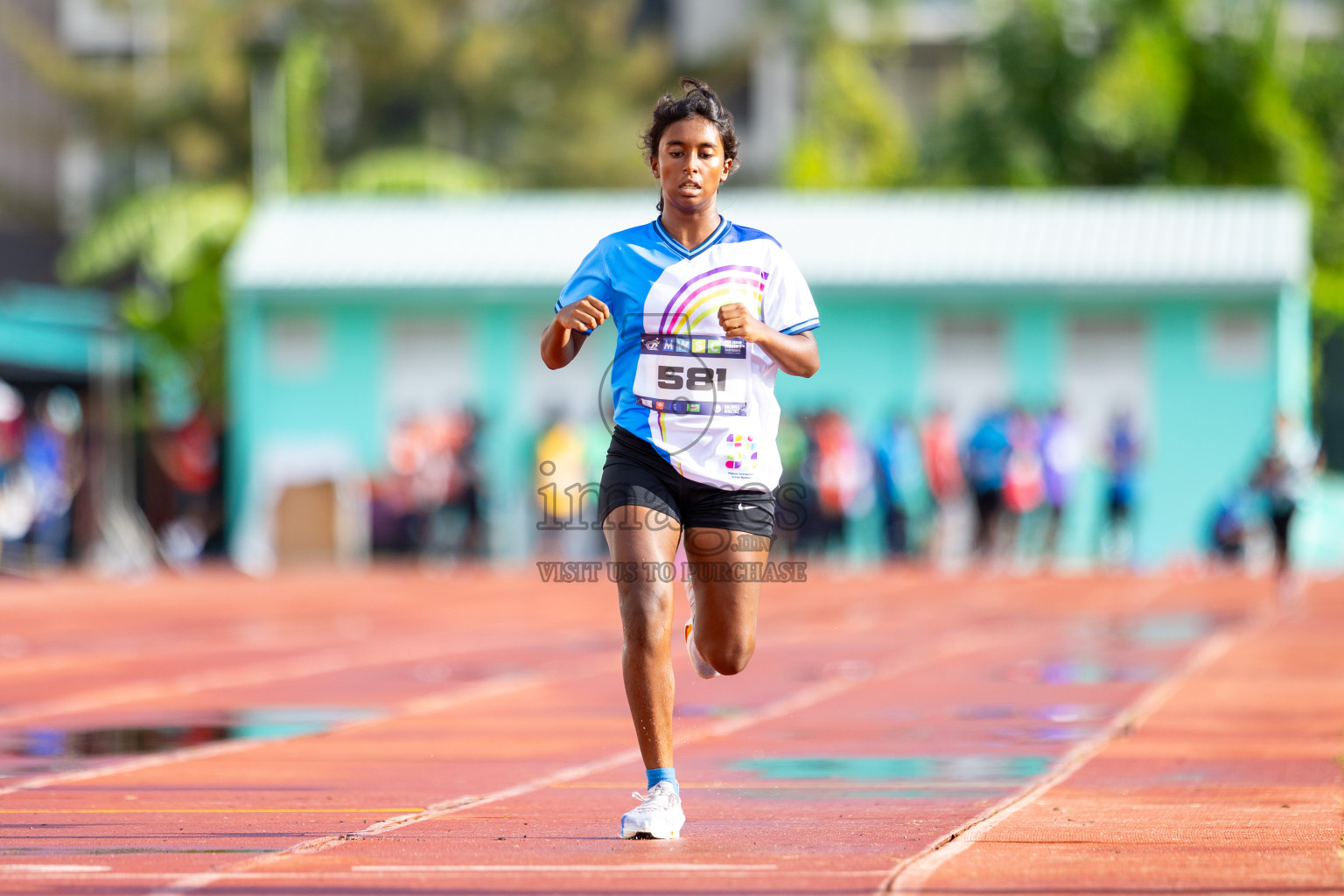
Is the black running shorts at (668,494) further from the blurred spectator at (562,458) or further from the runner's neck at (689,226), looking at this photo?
the blurred spectator at (562,458)

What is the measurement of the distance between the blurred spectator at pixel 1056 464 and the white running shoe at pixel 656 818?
1793 cm

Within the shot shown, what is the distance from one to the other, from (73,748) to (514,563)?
17452 mm

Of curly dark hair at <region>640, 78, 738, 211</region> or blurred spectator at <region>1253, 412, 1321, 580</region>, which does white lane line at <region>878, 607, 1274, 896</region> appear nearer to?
curly dark hair at <region>640, 78, 738, 211</region>

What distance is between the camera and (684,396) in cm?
575

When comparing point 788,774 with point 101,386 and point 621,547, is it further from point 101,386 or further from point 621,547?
point 101,386

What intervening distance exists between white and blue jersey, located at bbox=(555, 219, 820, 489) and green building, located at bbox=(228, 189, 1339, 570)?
19370 mm

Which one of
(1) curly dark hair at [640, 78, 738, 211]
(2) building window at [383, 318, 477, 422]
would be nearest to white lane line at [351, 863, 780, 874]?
(1) curly dark hair at [640, 78, 738, 211]

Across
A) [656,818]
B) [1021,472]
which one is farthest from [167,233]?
[656,818]

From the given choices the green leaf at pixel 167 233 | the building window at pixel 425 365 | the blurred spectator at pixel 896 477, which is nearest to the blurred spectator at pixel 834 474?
the blurred spectator at pixel 896 477

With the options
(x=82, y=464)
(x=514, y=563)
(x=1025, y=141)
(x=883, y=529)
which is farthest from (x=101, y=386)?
(x=1025, y=141)

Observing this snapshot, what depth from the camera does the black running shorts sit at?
575cm

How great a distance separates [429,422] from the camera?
25328 millimetres

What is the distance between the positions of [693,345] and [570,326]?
1.04 feet

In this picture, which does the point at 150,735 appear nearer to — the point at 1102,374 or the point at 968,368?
the point at 968,368
